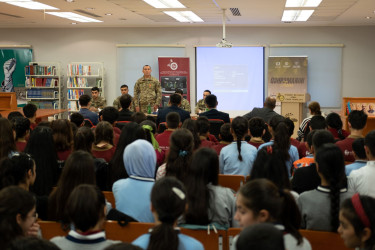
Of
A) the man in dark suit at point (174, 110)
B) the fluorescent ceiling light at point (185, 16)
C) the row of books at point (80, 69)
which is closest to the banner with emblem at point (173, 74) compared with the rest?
the fluorescent ceiling light at point (185, 16)

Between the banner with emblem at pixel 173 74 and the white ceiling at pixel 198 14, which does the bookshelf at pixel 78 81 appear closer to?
the white ceiling at pixel 198 14

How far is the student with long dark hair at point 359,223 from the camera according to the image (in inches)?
81.0

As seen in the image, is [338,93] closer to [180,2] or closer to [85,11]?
[180,2]

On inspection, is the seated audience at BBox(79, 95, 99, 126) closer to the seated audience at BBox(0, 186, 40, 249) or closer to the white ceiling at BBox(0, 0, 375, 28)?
the white ceiling at BBox(0, 0, 375, 28)

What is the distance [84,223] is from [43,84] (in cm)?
1138

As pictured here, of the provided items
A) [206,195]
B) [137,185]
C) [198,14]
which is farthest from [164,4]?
[206,195]

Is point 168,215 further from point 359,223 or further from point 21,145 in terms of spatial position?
point 21,145

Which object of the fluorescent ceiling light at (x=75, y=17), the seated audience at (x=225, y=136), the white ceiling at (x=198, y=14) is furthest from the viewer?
the fluorescent ceiling light at (x=75, y=17)

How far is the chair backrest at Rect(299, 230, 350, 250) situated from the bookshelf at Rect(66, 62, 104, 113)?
34.8 feet

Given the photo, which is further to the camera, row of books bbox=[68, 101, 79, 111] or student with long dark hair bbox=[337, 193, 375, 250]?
row of books bbox=[68, 101, 79, 111]

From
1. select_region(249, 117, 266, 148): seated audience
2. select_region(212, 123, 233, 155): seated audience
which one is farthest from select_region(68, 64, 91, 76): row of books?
select_region(249, 117, 266, 148): seated audience

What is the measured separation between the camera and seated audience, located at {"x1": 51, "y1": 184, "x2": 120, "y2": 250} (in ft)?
6.66

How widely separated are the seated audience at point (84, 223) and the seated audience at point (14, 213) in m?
0.17

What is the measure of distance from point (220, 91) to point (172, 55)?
5.74 feet
